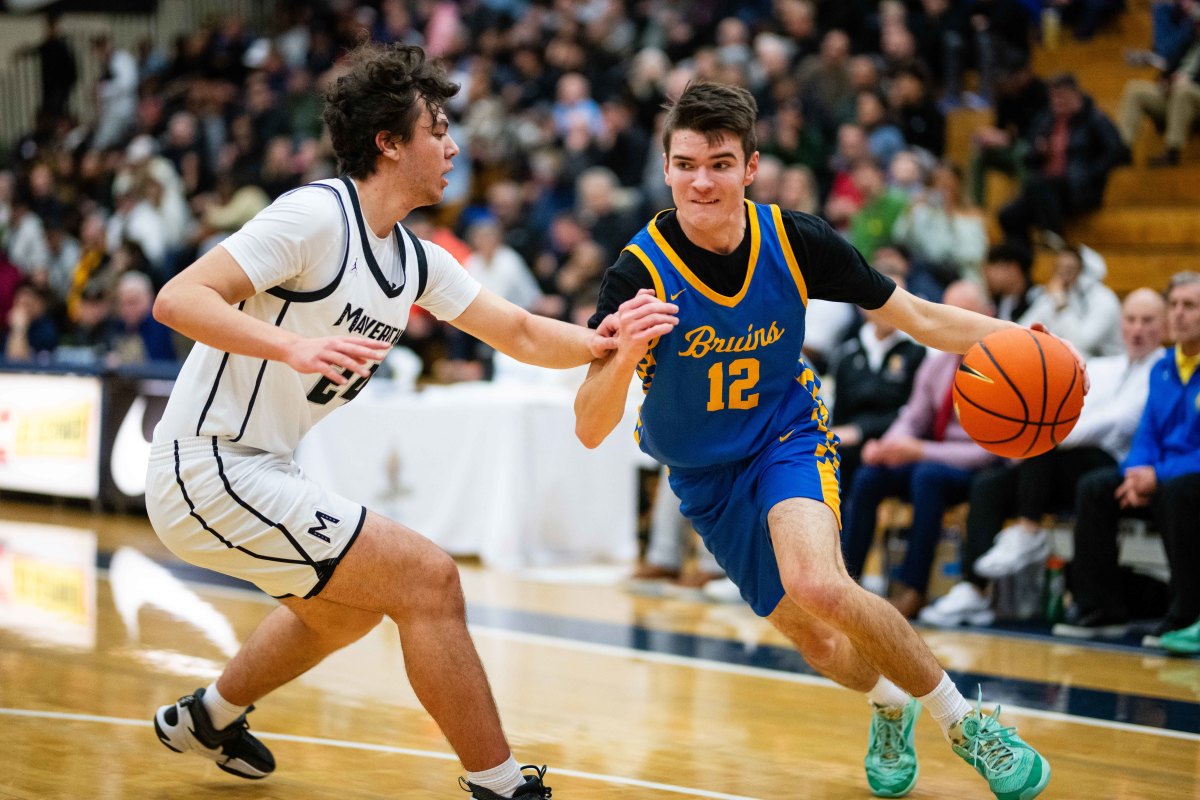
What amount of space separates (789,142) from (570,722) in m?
7.25

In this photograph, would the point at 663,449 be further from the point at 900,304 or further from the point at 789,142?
the point at 789,142

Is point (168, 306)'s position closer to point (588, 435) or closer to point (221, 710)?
point (588, 435)

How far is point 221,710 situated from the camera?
439cm

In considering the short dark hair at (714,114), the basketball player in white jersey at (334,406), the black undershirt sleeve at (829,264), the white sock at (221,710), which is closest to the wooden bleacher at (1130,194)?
the black undershirt sleeve at (829,264)

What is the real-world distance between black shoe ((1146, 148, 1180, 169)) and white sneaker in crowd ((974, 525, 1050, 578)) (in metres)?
4.37

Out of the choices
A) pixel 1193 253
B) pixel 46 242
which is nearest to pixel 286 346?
pixel 1193 253

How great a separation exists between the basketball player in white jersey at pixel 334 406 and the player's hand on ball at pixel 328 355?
95 mm

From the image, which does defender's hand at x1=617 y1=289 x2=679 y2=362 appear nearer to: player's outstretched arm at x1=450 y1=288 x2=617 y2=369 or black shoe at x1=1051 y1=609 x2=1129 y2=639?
player's outstretched arm at x1=450 y1=288 x2=617 y2=369

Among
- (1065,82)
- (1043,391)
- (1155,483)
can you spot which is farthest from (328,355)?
(1065,82)

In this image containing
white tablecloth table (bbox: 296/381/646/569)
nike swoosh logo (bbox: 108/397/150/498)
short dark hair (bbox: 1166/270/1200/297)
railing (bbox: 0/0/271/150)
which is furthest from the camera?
railing (bbox: 0/0/271/150)

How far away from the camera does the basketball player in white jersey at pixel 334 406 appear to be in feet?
12.4

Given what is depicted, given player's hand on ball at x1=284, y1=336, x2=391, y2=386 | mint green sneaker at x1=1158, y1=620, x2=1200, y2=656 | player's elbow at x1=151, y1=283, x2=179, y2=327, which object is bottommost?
mint green sneaker at x1=1158, y1=620, x2=1200, y2=656

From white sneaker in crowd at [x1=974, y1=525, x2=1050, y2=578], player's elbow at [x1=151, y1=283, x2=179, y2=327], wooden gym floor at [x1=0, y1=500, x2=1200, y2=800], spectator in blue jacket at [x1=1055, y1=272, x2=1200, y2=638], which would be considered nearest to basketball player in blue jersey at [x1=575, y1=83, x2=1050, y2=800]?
wooden gym floor at [x1=0, y1=500, x2=1200, y2=800]

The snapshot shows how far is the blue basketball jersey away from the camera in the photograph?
4199 mm
